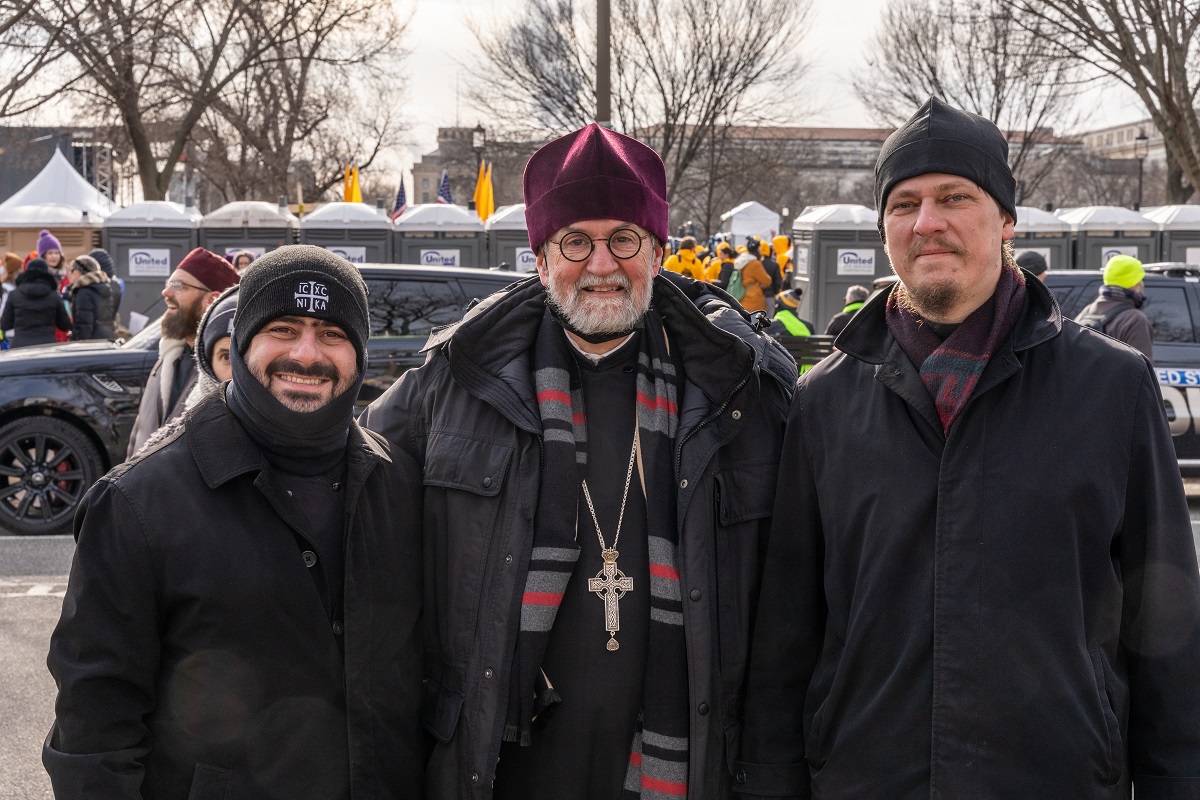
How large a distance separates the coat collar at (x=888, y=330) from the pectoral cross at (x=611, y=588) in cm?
72

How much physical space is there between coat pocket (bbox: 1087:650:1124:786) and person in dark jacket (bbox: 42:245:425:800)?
1.36 meters

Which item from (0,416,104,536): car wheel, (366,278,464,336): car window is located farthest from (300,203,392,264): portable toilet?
(0,416,104,536): car wheel

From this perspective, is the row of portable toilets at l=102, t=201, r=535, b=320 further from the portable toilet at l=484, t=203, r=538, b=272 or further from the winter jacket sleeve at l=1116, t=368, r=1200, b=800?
the winter jacket sleeve at l=1116, t=368, r=1200, b=800

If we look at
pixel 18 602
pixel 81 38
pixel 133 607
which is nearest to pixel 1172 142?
pixel 81 38

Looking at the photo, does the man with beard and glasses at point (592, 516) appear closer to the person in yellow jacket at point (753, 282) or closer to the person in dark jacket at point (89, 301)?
the person in yellow jacket at point (753, 282)

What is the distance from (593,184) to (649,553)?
898 mm

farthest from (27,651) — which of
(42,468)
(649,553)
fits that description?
(649,553)

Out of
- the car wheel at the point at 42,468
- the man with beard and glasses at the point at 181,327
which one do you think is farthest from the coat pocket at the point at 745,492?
the car wheel at the point at 42,468

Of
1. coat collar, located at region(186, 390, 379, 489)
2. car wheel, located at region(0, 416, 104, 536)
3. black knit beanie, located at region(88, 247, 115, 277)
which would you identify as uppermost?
black knit beanie, located at region(88, 247, 115, 277)

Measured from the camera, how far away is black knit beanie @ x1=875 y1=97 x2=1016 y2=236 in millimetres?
2314

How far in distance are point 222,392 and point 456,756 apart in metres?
0.94

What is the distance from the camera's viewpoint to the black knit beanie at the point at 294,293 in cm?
236

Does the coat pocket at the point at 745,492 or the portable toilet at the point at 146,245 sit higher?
the portable toilet at the point at 146,245

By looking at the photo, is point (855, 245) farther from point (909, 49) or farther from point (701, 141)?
point (909, 49)
